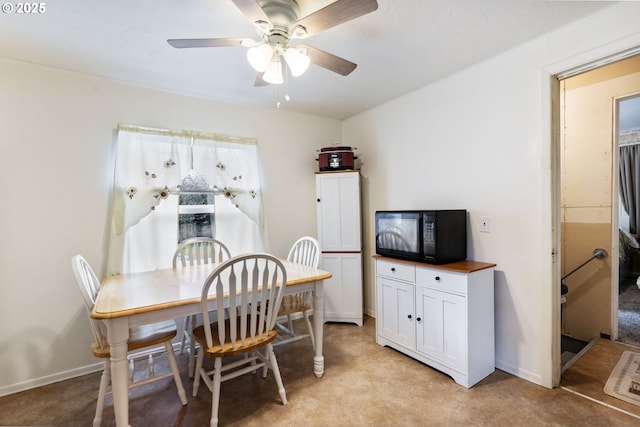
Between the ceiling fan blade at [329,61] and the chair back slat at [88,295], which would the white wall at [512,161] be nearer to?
the ceiling fan blade at [329,61]

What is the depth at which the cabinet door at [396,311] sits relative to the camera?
2.34m

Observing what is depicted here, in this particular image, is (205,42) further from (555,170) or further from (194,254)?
(555,170)

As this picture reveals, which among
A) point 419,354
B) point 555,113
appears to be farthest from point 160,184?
point 555,113

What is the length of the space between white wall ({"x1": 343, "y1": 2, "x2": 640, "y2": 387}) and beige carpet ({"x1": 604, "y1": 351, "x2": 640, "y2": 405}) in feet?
1.17

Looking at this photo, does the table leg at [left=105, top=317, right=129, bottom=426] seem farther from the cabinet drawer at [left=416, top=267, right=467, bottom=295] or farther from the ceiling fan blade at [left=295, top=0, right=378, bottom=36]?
the cabinet drawer at [left=416, top=267, right=467, bottom=295]

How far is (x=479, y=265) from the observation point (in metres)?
2.13

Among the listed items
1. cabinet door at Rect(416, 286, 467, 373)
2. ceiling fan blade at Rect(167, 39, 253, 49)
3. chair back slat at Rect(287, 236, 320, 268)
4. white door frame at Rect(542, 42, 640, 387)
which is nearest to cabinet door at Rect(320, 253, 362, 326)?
chair back slat at Rect(287, 236, 320, 268)

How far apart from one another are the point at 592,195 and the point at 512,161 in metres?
1.20

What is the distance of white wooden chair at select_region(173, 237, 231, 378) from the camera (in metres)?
2.52

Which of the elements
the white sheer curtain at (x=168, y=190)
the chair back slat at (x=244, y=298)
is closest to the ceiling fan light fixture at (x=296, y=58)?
the chair back slat at (x=244, y=298)

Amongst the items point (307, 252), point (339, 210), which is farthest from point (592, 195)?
point (307, 252)

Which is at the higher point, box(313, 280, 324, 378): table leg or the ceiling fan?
the ceiling fan

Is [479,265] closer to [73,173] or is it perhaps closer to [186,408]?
[186,408]

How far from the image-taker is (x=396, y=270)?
2449 millimetres
